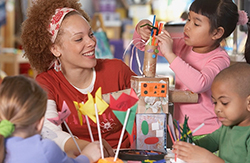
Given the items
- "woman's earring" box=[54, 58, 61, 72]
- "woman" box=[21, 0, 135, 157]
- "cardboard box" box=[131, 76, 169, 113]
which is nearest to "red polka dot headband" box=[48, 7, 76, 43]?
"woman" box=[21, 0, 135, 157]

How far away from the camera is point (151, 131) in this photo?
1.26 m

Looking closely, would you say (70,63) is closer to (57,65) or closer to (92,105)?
(57,65)

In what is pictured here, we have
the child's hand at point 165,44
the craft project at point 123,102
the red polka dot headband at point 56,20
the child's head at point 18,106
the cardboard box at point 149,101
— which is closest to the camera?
the child's head at point 18,106

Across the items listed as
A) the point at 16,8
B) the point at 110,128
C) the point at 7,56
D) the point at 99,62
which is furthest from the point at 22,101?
the point at 16,8

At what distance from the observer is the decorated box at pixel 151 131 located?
1248mm

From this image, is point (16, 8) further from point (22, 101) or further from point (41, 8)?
point (22, 101)

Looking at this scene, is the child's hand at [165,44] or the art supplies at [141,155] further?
the child's hand at [165,44]

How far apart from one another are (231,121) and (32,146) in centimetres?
64

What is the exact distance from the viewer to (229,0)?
60.2 inches

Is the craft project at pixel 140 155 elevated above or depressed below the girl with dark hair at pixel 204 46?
below

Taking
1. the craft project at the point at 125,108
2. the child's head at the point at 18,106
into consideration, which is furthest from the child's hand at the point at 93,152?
the child's head at the point at 18,106

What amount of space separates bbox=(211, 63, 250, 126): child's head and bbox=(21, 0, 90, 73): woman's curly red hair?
2.67ft

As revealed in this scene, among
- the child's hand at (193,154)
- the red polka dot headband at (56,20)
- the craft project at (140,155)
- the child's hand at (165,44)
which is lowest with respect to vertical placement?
the craft project at (140,155)

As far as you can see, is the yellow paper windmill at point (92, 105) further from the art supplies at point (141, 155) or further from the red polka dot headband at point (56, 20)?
the red polka dot headband at point (56, 20)
